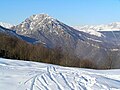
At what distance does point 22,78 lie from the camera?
13211mm

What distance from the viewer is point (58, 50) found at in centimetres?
6819

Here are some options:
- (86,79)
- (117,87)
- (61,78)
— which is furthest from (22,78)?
(117,87)

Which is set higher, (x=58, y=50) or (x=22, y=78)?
(x=58, y=50)

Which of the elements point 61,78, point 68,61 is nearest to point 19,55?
point 68,61

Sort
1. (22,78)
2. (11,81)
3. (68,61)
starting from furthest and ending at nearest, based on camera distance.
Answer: (68,61), (22,78), (11,81)

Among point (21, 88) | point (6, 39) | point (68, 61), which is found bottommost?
point (21, 88)

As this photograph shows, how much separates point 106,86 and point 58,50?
183ft

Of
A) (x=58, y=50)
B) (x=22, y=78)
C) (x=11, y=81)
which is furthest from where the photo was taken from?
(x=58, y=50)

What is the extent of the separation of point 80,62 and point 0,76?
5335 centimetres

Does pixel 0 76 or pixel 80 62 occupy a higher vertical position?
pixel 80 62

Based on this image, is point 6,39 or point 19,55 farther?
point 6,39

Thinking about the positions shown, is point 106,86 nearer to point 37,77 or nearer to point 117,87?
point 117,87

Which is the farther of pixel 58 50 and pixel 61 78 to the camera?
pixel 58 50

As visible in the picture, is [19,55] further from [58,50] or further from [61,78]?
[61,78]
